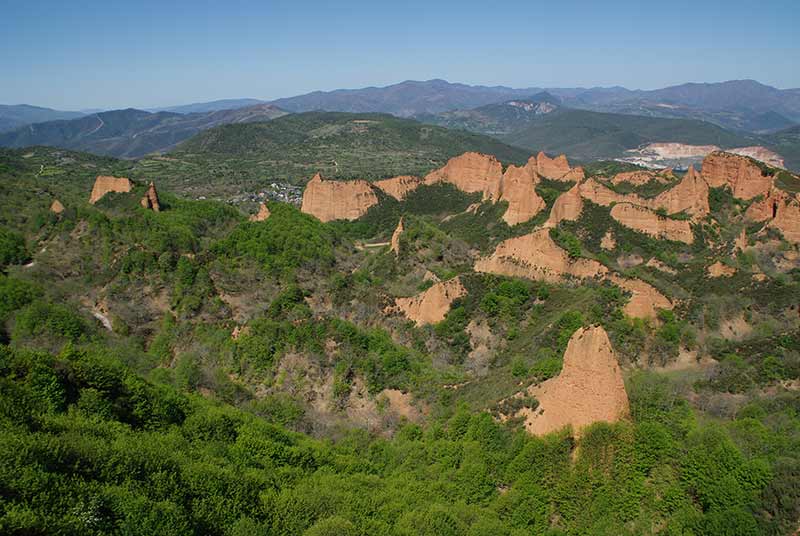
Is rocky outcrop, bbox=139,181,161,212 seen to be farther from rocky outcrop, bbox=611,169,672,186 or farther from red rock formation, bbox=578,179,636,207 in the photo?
rocky outcrop, bbox=611,169,672,186

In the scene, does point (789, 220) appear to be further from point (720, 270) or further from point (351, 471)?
point (351, 471)

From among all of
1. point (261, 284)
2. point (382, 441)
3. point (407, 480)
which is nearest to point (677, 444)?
point (407, 480)

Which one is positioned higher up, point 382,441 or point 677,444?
point 677,444

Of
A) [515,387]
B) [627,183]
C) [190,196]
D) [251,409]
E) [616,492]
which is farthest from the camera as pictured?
[190,196]

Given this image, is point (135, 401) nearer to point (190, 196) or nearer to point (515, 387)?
point (515, 387)

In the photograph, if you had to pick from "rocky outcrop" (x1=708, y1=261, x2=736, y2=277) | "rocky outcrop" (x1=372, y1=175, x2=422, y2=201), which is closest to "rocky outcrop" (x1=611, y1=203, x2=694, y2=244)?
"rocky outcrop" (x1=708, y1=261, x2=736, y2=277)
